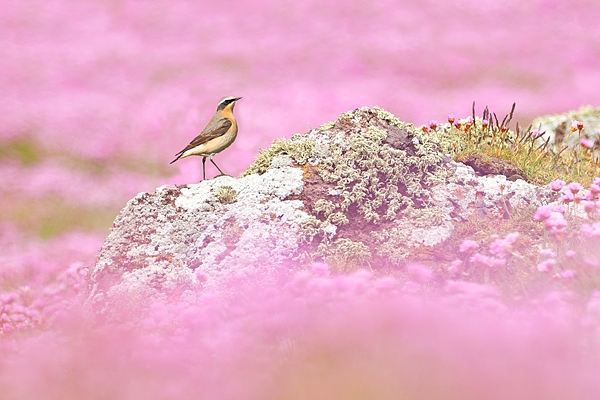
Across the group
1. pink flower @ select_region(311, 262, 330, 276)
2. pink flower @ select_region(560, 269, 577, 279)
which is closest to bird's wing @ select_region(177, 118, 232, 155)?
pink flower @ select_region(311, 262, 330, 276)

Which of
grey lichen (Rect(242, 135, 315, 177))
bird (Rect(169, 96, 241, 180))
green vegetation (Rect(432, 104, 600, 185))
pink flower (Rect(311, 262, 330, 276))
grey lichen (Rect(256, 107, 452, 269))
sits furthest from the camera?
green vegetation (Rect(432, 104, 600, 185))

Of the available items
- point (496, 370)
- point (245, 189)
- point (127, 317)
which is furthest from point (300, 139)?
point (496, 370)

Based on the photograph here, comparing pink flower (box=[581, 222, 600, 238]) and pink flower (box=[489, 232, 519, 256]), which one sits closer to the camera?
pink flower (box=[489, 232, 519, 256])

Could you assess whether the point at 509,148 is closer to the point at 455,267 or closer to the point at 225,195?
the point at 455,267

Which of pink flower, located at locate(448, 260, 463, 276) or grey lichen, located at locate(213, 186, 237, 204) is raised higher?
grey lichen, located at locate(213, 186, 237, 204)

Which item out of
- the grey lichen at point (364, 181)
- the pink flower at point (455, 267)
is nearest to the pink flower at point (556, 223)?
the pink flower at point (455, 267)

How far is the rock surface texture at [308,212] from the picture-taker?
6.96m

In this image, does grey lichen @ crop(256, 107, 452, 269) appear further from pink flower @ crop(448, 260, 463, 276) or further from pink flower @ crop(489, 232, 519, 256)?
pink flower @ crop(489, 232, 519, 256)

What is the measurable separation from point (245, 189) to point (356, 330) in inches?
173

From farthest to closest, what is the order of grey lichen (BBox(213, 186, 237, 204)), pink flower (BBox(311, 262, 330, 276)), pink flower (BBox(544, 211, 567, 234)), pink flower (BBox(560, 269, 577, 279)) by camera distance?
grey lichen (BBox(213, 186, 237, 204)), pink flower (BBox(544, 211, 567, 234)), pink flower (BBox(311, 262, 330, 276)), pink flower (BBox(560, 269, 577, 279))

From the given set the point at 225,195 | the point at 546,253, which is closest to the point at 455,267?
the point at 546,253

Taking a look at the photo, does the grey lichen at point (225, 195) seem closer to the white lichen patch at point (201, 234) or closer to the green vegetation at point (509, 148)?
the white lichen patch at point (201, 234)

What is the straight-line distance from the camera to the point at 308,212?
291 inches

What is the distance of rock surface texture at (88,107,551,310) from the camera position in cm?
696
